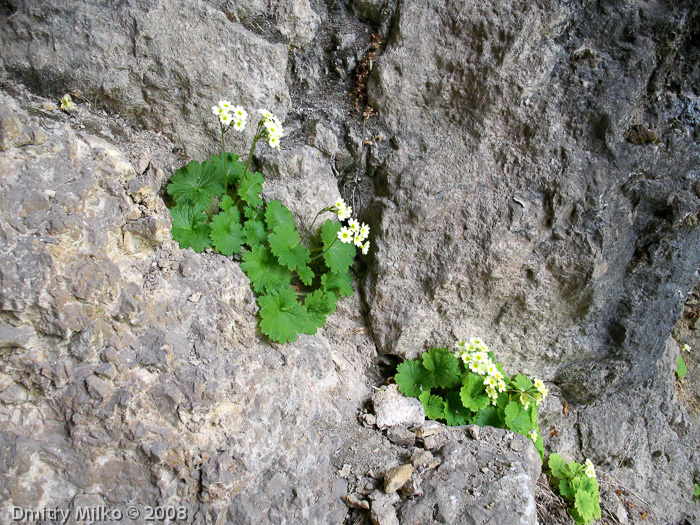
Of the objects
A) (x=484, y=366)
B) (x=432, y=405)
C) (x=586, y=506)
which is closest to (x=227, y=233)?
(x=432, y=405)

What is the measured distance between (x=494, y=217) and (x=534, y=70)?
91cm

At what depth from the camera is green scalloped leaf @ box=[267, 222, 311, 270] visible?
270cm

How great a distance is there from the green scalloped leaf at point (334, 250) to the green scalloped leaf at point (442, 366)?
35.7 inches

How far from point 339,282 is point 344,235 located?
1.03 ft

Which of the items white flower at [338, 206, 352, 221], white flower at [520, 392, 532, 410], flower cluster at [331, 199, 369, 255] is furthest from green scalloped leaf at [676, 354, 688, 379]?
white flower at [338, 206, 352, 221]

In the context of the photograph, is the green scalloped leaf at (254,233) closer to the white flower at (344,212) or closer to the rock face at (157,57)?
the white flower at (344,212)

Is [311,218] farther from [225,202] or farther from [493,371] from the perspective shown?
[493,371]

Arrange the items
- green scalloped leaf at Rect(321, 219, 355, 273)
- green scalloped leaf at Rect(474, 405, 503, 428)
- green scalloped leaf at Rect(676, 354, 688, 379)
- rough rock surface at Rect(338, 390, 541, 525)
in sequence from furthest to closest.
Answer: green scalloped leaf at Rect(676, 354, 688, 379)
green scalloped leaf at Rect(474, 405, 503, 428)
green scalloped leaf at Rect(321, 219, 355, 273)
rough rock surface at Rect(338, 390, 541, 525)

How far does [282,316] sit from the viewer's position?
2.67 meters

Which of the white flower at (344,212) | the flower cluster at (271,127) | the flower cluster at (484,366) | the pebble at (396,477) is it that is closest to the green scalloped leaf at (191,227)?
the flower cluster at (271,127)

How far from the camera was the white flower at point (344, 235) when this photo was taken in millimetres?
2902

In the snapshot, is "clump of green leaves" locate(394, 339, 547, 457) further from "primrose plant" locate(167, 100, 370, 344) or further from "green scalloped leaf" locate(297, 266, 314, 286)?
"green scalloped leaf" locate(297, 266, 314, 286)

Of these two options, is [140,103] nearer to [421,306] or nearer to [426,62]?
[426,62]

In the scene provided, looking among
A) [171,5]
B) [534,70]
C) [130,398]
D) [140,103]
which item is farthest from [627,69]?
[130,398]
